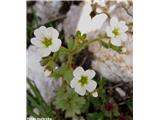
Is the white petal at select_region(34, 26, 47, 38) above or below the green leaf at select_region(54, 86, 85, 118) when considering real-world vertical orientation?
above

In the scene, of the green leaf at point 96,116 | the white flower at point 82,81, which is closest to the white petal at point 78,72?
the white flower at point 82,81

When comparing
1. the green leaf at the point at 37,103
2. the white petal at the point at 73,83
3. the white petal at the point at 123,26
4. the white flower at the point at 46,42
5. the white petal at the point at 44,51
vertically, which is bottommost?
the green leaf at the point at 37,103

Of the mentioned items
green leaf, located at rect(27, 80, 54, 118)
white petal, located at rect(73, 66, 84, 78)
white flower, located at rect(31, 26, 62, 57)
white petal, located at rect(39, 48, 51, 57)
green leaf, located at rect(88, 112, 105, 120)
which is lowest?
green leaf, located at rect(88, 112, 105, 120)

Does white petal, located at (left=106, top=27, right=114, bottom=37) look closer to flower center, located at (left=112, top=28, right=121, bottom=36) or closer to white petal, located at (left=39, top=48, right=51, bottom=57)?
flower center, located at (left=112, top=28, right=121, bottom=36)

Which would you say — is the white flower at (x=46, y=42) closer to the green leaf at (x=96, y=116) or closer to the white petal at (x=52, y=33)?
the white petal at (x=52, y=33)

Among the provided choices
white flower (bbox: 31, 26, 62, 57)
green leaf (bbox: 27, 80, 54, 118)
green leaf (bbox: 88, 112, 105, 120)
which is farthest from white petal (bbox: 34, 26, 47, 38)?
green leaf (bbox: 88, 112, 105, 120)
